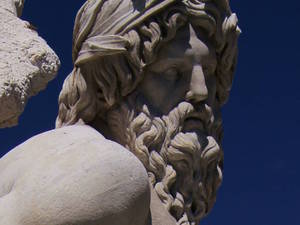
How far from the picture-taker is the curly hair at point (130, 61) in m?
3.60

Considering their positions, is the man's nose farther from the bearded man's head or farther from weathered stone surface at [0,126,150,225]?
weathered stone surface at [0,126,150,225]

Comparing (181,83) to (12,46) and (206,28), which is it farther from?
(12,46)

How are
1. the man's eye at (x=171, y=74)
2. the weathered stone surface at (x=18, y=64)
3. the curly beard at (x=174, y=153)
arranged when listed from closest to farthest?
the curly beard at (x=174, y=153) → the man's eye at (x=171, y=74) → the weathered stone surface at (x=18, y=64)

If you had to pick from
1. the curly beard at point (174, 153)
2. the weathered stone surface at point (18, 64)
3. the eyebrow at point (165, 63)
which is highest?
the eyebrow at point (165, 63)

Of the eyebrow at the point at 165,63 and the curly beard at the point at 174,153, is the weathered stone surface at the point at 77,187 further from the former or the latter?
the eyebrow at the point at 165,63

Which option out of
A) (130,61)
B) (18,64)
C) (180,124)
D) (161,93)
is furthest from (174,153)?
(18,64)

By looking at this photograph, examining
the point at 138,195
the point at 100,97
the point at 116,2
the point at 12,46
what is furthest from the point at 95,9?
the point at 12,46

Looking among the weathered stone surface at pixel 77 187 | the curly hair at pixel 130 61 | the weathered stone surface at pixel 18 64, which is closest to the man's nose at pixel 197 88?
the curly hair at pixel 130 61

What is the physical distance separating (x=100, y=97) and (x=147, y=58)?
21 centimetres

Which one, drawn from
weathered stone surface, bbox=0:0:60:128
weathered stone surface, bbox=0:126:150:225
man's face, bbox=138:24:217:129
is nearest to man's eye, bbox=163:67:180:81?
man's face, bbox=138:24:217:129

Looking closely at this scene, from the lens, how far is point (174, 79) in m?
3.65

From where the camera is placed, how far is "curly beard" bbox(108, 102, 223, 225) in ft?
11.6

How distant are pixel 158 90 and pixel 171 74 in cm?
7

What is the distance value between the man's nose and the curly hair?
15 cm
